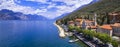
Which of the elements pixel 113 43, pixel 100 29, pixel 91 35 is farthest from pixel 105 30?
pixel 113 43

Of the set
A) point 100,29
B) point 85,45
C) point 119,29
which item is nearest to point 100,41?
point 85,45

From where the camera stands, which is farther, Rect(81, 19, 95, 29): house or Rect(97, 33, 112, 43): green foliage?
Rect(81, 19, 95, 29): house

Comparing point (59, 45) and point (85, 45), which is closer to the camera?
point (85, 45)

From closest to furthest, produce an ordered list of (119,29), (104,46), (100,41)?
(104,46) → (100,41) → (119,29)

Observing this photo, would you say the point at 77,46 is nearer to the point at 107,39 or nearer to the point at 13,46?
the point at 107,39

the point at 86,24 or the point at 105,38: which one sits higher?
the point at 105,38

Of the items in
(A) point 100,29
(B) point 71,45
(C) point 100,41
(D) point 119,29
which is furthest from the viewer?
(A) point 100,29

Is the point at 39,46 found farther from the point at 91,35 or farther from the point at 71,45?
the point at 91,35

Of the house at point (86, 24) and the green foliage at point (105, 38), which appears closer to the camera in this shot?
the green foliage at point (105, 38)

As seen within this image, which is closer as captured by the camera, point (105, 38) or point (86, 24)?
point (105, 38)
